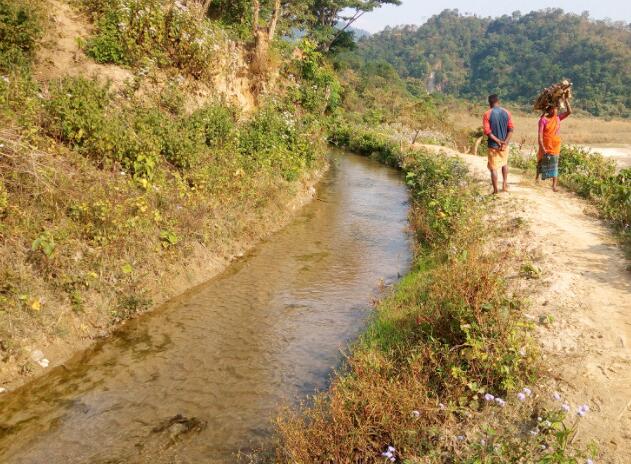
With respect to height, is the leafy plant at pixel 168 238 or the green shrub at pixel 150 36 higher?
the green shrub at pixel 150 36

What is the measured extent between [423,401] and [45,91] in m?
8.73

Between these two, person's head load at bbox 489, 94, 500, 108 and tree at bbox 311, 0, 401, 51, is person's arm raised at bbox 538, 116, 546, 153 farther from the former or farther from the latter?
tree at bbox 311, 0, 401, 51

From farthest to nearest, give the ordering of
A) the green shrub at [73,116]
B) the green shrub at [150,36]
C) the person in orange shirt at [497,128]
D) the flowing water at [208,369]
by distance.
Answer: the green shrub at [150,36] → the person in orange shirt at [497,128] → the green shrub at [73,116] → the flowing water at [208,369]

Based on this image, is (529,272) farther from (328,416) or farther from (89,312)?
(89,312)

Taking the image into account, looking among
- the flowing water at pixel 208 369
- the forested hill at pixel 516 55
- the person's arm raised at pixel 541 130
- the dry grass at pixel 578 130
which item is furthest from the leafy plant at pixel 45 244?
the forested hill at pixel 516 55

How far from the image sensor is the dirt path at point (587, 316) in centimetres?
416

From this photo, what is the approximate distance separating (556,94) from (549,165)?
1.70 meters

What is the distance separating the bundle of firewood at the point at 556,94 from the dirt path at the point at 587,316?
242 cm

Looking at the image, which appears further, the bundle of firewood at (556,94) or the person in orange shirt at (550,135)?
the person in orange shirt at (550,135)

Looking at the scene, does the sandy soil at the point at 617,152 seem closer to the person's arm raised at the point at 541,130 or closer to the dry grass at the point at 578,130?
the dry grass at the point at 578,130

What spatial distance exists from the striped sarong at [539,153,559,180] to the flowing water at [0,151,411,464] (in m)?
4.05

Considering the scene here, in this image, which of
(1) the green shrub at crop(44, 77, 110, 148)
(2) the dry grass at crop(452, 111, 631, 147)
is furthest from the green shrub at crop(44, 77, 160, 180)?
(2) the dry grass at crop(452, 111, 631, 147)

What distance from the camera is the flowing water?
189 inches

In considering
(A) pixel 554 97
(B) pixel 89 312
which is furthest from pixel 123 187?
(A) pixel 554 97
